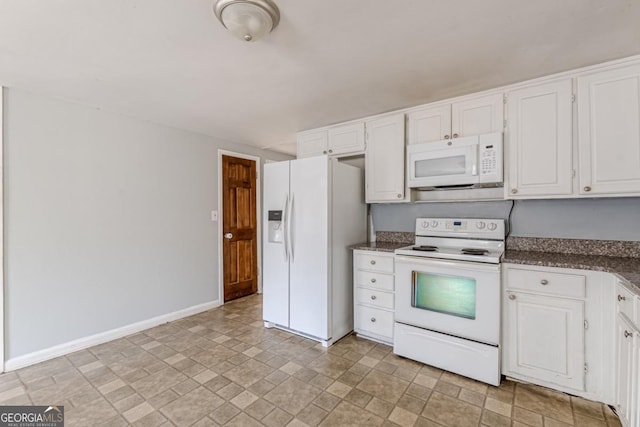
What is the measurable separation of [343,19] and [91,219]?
2859 millimetres

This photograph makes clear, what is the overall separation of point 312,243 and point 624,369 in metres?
2.23

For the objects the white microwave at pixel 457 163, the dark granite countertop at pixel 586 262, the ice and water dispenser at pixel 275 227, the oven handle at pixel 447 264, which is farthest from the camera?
the ice and water dispenser at pixel 275 227

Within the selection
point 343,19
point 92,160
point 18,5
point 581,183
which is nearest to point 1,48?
point 18,5

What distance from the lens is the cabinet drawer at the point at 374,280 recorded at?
2732 millimetres

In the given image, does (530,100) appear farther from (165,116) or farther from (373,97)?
(165,116)

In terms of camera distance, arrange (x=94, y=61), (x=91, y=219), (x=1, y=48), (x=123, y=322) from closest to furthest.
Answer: (x=1, y=48), (x=94, y=61), (x=91, y=219), (x=123, y=322)

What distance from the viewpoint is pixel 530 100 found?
7.41 feet

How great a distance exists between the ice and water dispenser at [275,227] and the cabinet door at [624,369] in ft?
8.38

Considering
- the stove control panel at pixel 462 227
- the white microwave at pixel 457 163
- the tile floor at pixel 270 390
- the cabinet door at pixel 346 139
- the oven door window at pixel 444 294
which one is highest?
the cabinet door at pixel 346 139

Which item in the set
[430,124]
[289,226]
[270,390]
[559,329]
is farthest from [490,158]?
[270,390]

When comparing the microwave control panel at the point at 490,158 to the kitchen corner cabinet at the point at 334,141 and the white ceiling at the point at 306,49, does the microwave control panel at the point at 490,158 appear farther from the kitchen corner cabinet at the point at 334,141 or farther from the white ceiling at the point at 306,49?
the kitchen corner cabinet at the point at 334,141

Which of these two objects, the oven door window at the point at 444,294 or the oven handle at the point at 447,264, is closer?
the oven handle at the point at 447,264

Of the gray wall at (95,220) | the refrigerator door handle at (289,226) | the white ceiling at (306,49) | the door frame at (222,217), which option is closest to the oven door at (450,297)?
the refrigerator door handle at (289,226)

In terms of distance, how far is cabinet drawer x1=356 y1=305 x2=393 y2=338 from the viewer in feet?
8.98
